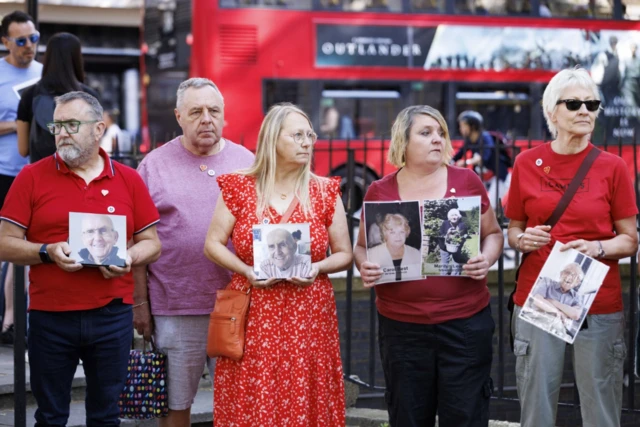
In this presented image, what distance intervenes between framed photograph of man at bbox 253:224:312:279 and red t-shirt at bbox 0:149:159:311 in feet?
2.13

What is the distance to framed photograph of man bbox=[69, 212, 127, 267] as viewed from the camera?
408 centimetres

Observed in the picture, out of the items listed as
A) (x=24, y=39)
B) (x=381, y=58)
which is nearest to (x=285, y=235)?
(x=24, y=39)

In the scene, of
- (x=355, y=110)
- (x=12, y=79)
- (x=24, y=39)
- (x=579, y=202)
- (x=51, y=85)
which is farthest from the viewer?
(x=355, y=110)

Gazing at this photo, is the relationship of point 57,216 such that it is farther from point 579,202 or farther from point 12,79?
point 12,79

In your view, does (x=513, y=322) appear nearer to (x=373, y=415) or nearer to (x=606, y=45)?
(x=373, y=415)

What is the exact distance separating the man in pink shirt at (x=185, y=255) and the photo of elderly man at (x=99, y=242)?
0.60 m

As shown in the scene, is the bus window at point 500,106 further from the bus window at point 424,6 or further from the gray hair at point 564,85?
the gray hair at point 564,85

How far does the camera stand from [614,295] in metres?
4.23

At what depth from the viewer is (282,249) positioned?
412 centimetres

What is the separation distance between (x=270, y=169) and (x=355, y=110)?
10872mm

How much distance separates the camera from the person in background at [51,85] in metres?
5.68

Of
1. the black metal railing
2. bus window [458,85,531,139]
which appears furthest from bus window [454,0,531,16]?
the black metal railing

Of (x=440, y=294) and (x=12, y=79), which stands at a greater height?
(x=12, y=79)

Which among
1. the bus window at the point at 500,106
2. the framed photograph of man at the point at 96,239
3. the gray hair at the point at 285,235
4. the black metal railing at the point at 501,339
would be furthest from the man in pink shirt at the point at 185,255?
the bus window at the point at 500,106
